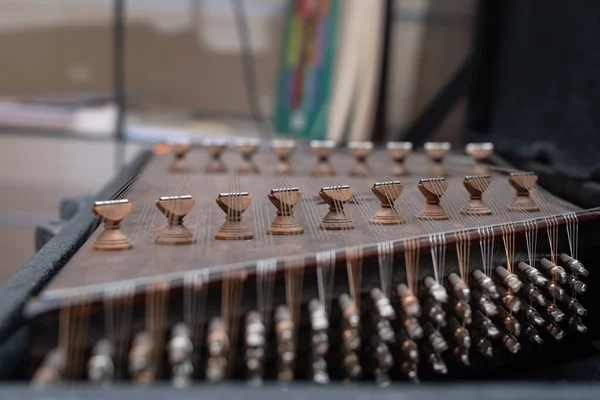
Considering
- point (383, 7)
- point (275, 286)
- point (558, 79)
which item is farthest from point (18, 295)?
point (383, 7)

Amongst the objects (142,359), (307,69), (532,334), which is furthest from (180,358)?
(307,69)

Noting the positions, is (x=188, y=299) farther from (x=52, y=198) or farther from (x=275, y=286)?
(x=52, y=198)

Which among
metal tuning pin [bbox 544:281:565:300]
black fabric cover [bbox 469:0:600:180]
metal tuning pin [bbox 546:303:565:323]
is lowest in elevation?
metal tuning pin [bbox 546:303:565:323]

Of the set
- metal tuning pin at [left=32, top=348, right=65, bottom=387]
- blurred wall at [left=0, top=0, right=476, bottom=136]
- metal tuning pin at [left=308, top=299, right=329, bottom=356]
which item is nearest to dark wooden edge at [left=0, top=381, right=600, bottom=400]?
metal tuning pin at [left=32, top=348, right=65, bottom=387]

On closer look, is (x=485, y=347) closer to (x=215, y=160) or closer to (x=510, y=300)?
(x=510, y=300)

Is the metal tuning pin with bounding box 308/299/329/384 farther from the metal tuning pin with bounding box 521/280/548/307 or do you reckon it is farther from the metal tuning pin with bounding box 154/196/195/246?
the metal tuning pin with bounding box 521/280/548/307

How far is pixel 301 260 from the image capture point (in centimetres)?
79

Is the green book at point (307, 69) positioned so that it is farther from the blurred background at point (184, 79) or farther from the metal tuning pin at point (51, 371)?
the metal tuning pin at point (51, 371)

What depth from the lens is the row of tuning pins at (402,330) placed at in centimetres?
68

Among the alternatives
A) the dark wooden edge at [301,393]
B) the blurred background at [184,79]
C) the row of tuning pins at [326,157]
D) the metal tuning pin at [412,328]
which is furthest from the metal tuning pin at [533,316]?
the blurred background at [184,79]

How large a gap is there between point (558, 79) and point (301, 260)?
1569 mm

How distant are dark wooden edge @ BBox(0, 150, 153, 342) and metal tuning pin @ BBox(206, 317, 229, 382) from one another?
0.23 meters

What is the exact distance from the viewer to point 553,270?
955 millimetres

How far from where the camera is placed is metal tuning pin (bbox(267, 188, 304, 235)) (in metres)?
0.94
